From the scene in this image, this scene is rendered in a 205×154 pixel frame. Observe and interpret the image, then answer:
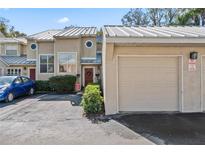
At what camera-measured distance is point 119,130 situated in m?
7.04

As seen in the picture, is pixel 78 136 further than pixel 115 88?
No

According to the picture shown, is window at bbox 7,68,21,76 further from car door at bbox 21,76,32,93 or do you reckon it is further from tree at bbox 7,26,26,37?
tree at bbox 7,26,26,37

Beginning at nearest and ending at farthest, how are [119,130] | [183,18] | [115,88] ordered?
[119,130]
[115,88]
[183,18]

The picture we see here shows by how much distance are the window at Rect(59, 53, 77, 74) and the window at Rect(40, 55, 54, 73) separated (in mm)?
1334

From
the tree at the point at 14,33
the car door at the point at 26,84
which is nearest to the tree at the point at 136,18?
the tree at the point at 14,33

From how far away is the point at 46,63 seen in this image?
2188 cm

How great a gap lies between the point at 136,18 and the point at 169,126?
139 ft


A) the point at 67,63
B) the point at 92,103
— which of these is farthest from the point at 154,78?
the point at 67,63

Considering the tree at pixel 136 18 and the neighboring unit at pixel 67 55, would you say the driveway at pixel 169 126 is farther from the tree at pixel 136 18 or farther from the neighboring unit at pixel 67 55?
the tree at pixel 136 18

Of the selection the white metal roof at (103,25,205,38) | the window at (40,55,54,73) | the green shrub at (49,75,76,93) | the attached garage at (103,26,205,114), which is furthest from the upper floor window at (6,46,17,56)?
the attached garage at (103,26,205,114)

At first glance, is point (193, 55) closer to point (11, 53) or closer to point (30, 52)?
point (30, 52)
